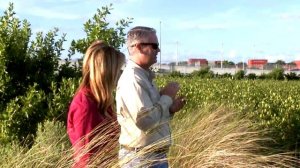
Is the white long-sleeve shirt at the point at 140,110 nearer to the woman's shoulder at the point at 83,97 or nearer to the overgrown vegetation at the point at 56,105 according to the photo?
the woman's shoulder at the point at 83,97

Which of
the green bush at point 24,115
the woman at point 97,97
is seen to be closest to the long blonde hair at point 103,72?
the woman at point 97,97

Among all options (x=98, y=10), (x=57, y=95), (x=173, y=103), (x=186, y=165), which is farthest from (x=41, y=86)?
(x=173, y=103)

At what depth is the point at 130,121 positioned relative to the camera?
11.9 ft

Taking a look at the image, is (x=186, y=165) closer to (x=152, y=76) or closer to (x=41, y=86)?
(x=152, y=76)

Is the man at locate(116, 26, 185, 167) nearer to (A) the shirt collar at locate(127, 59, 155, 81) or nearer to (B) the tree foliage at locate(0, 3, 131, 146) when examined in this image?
(A) the shirt collar at locate(127, 59, 155, 81)

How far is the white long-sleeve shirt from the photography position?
3525mm

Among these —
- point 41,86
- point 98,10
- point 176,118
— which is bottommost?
point 176,118

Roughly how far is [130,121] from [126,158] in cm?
28

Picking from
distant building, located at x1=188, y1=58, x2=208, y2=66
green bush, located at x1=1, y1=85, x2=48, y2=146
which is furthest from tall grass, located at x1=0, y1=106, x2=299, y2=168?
distant building, located at x1=188, y1=58, x2=208, y2=66

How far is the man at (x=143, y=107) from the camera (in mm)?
3512

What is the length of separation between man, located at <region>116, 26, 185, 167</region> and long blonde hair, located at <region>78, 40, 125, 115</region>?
0.64ft

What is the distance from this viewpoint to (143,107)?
3.51m

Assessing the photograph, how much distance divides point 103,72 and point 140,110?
56 cm

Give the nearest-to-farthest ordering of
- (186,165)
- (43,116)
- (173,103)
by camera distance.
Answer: (173,103)
(186,165)
(43,116)
